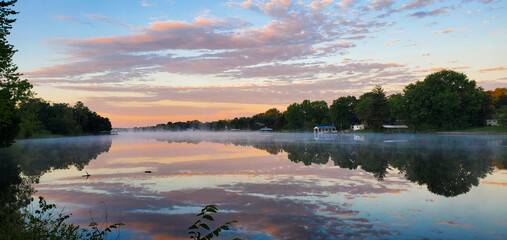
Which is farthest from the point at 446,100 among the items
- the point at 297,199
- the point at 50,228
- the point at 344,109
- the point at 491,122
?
the point at 50,228

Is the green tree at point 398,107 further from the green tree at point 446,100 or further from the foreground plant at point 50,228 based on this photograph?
the foreground plant at point 50,228

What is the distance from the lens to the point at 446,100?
11506cm

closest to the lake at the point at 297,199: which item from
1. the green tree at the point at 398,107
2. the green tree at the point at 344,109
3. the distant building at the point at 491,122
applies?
the green tree at the point at 398,107

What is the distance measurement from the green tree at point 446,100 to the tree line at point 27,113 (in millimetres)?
119598

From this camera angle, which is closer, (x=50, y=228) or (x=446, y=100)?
(x=50, y=228)

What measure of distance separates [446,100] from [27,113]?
417ft

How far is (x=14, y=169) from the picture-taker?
32.0m

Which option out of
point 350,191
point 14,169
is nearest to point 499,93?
point 350,191

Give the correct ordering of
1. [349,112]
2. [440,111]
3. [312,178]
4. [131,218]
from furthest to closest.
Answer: [349,112]
[440,111]
[312,178]
[131,218]

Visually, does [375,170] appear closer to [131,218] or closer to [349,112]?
[131,218]

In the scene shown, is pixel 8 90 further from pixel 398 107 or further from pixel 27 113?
pixel 398 107

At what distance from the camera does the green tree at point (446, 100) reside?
11675 centimetres

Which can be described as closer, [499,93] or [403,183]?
[403,183]

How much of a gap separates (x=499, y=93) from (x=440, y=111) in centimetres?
7165
